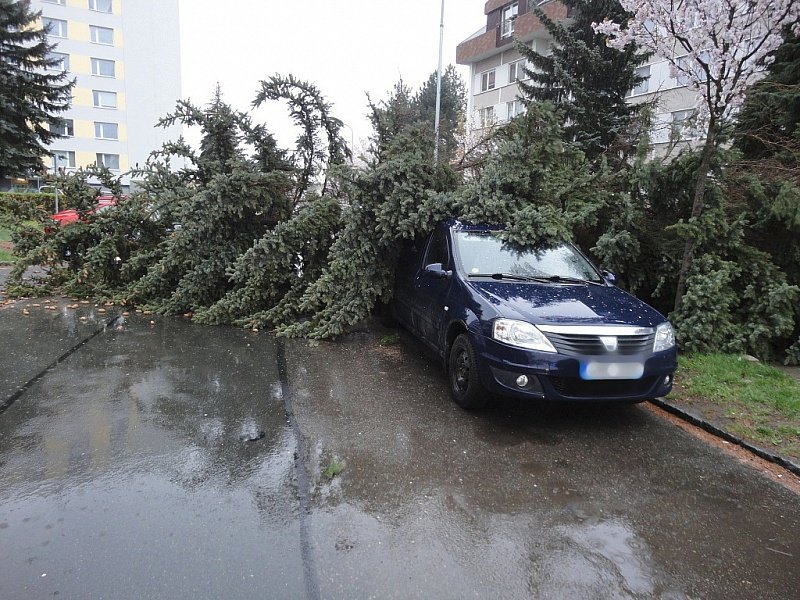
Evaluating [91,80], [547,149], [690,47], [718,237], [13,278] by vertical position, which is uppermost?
[91,80]

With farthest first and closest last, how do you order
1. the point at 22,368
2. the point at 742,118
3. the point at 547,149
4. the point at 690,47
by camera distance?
the point at 742,118 → the point at 547,149 → the point at 690,47 → the point at 22,368

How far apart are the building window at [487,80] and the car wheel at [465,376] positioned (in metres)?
34.9

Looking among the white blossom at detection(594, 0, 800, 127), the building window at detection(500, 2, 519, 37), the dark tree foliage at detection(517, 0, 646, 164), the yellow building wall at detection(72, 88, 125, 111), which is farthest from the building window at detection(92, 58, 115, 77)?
the white blossom at detection(594, 0, 800, 127)

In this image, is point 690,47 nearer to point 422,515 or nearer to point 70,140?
point 422,515

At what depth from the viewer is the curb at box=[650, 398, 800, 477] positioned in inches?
162

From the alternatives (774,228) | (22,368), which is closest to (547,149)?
(774,228)

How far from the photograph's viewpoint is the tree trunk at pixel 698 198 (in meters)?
6.65

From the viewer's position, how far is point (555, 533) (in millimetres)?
3191

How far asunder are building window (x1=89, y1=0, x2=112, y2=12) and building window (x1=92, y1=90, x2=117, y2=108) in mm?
6871

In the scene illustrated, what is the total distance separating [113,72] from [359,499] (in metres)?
54.6

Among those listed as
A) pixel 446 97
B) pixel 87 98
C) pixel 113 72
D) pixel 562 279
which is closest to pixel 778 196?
pixel 562 279

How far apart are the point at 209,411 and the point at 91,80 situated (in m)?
52.3

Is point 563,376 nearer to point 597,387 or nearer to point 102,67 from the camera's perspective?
point 597,387

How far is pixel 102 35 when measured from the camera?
1847 inches
